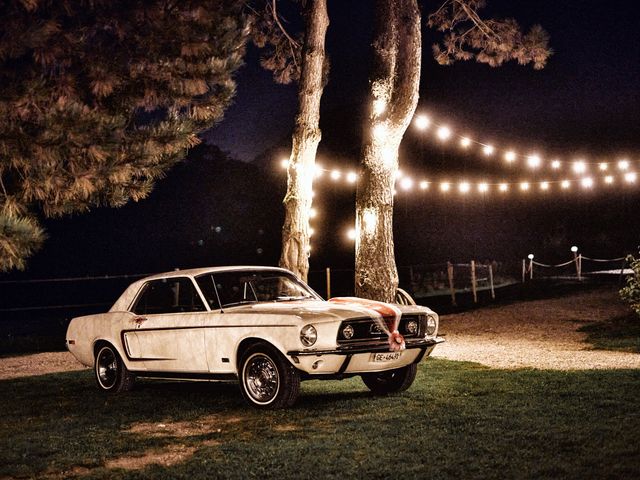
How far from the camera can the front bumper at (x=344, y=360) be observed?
7.62 meters

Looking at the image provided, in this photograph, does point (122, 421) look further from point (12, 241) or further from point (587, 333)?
point (587, 333)

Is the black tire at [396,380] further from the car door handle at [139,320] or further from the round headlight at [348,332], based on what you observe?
the car door handle at [139,320]

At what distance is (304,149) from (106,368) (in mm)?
5742

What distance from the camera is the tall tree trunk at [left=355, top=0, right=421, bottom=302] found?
46.4 feet

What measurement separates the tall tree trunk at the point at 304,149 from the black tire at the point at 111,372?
15.4 ft

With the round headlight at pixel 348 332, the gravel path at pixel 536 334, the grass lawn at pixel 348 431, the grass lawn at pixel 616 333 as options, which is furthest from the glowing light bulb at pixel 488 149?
the round headlight at pixel 348 332

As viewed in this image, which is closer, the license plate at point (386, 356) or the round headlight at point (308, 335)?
the round headlight at point (308, 335)

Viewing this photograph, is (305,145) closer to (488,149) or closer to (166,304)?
(166,304)

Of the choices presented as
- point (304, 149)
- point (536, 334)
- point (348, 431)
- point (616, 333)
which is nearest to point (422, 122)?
point (536, 334)

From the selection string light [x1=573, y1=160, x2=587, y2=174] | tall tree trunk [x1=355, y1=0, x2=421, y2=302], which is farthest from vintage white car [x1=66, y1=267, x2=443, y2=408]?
string light [x1=573, y1=160, x2=587, y2=174]

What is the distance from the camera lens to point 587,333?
1598 cm

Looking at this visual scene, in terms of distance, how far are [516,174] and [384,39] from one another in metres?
39.3

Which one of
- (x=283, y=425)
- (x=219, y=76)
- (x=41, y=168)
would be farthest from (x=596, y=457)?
(x=219, y=76)

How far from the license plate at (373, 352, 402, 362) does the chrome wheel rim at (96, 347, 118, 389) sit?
360cm
